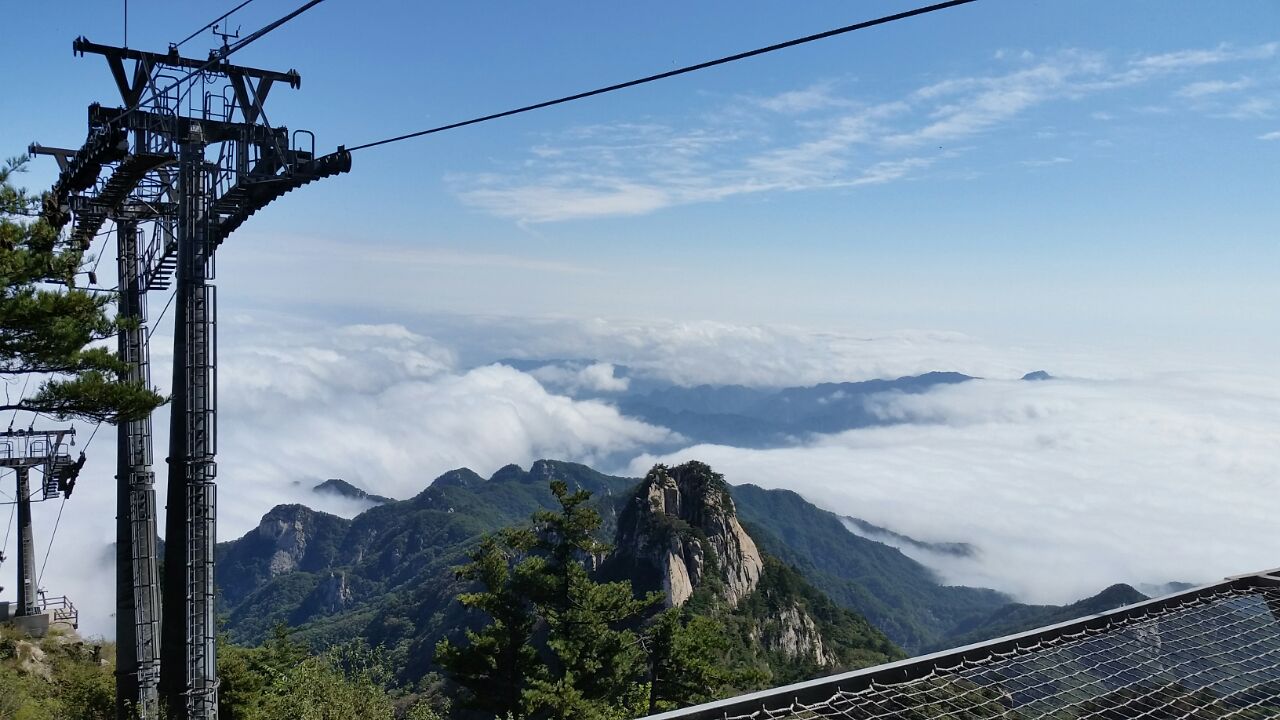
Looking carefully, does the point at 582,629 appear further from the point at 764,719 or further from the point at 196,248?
the point at 764,719

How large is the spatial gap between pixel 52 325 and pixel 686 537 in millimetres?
71270

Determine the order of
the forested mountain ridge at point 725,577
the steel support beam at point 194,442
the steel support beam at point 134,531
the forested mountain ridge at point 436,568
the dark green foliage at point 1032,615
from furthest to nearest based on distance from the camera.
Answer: the forested mountain ridge at point 436,568 → the dark green foliage at point 1032,615 → the forested mountain ridge at point 725,577 → the steel support beam at point 134,531 → the steel support beam at point 194,442

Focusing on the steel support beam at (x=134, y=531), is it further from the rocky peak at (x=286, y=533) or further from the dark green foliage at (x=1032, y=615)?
the rocky peak at (x=286, y=533)

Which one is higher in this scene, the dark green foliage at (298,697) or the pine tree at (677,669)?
the dark green foliage at (298,697)

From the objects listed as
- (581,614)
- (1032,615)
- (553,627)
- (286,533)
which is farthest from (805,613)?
(286,533)

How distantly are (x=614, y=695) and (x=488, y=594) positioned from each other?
164 inches

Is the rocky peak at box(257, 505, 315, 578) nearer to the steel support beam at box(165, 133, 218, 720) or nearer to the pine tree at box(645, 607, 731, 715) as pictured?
the pine tree at box(645, 607, 731, 715)

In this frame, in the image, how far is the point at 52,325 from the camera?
10.2m

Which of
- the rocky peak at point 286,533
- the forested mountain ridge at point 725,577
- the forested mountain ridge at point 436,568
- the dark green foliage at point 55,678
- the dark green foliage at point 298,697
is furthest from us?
the rocky peak at point 286,533

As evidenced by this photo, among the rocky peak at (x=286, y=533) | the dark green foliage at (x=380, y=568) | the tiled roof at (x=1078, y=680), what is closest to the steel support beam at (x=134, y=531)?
the tiled roof at (x=1078, y=680)

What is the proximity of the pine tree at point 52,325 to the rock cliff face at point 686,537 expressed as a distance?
211 feet

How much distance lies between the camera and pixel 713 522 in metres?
81.7

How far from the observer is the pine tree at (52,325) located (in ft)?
32.6

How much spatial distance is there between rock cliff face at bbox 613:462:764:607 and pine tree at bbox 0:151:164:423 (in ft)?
211
